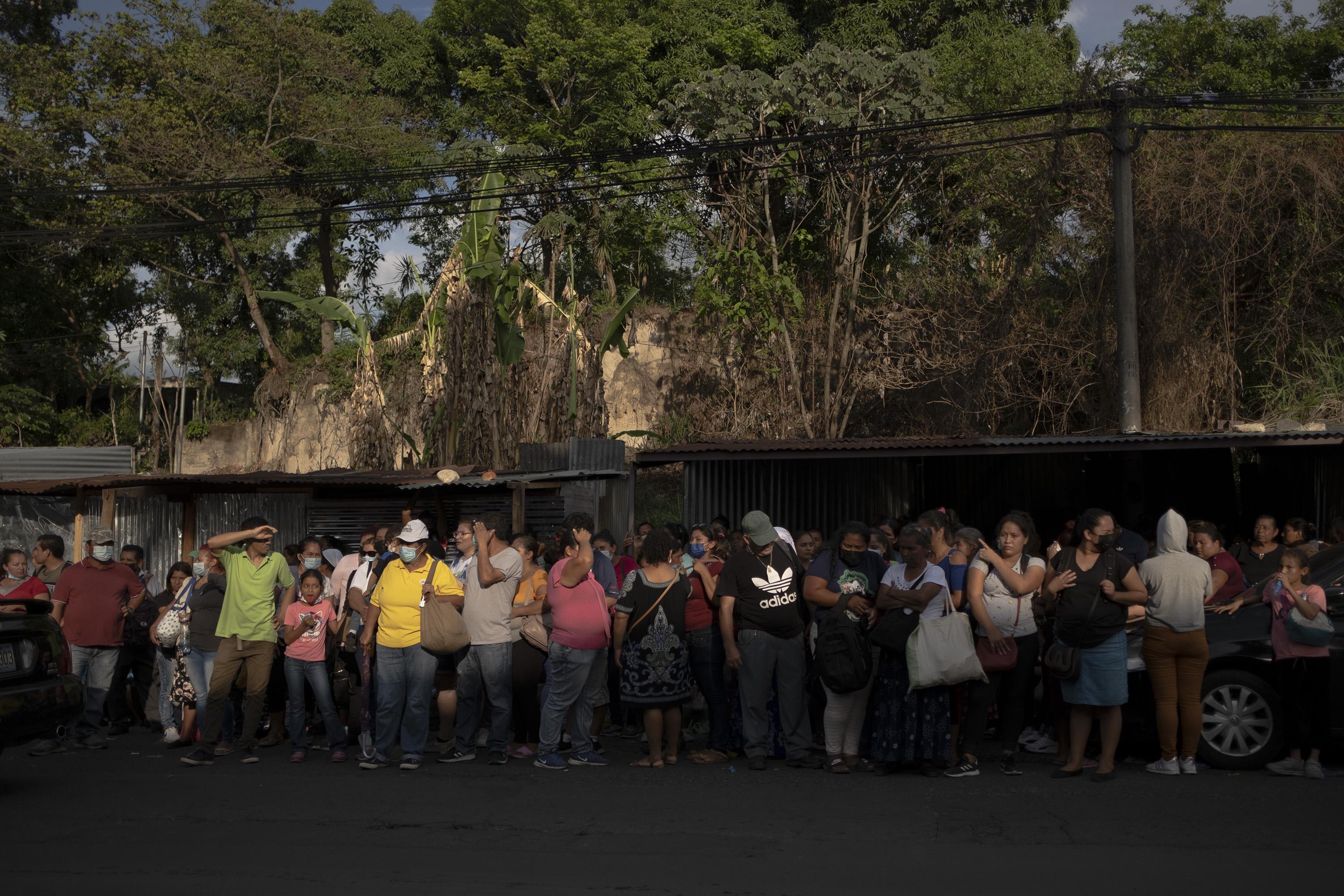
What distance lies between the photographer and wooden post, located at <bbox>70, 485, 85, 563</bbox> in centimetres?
1474

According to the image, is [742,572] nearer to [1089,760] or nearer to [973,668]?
[973,668]

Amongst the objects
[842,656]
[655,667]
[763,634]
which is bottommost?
[655,667]

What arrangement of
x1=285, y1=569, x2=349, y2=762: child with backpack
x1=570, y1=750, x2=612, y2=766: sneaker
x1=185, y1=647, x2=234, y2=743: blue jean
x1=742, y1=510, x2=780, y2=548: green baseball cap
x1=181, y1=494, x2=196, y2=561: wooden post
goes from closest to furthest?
x1=742, y1=510, x2=780, y2=548: green baseball cap < x1=570, y1=750, x2=612, y2=766: sneaker < x1=285, y1=569, x2=349, y2=762: child with backpack < x1=185, y1=647, x2=234, y2=743: blue jean < x1=181, y1=494, x2=196, y2=561: wooden post

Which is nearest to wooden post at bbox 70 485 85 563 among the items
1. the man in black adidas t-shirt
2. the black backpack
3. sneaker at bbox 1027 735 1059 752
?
the man in black adidas t-shirt

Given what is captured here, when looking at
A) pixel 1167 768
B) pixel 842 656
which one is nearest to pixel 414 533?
pixel 842 656

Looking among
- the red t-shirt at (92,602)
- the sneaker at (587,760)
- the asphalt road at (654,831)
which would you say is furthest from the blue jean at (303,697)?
the red t-shirt at (92,602)

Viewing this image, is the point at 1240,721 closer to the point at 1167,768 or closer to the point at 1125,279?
the point at 1167,768

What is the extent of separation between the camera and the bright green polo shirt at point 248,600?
9016mm

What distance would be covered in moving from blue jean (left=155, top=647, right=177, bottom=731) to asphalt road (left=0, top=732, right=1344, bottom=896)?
1.14 metres

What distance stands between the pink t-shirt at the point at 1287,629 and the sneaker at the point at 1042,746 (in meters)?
1.76

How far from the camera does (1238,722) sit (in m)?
8.26

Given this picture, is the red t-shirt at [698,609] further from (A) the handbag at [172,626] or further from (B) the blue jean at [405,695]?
(A) the handbag at [172,626]

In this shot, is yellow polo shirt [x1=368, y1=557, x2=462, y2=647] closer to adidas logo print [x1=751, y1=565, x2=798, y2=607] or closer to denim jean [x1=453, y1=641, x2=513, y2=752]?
denim jean [x1=453, y1=641, x2=513, y2=752]

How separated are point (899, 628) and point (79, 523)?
1128cm
